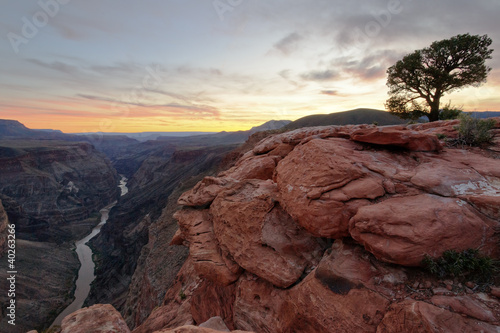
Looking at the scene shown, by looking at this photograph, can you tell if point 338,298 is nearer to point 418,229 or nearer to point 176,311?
point 418,229

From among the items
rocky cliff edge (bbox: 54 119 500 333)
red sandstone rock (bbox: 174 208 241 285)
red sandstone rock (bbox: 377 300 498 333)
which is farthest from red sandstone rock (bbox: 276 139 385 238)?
red sandstone rock (bbox: 174 208 241 285)

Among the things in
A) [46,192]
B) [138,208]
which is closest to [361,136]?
[138,208]

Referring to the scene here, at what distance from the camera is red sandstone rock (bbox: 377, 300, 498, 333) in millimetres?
3686

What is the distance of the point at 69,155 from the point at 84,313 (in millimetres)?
126212

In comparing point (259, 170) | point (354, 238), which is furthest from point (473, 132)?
point (259, 170)

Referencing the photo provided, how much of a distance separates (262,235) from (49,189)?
95.8 meters

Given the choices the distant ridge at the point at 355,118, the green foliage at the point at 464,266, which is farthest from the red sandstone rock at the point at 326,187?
the distant ridge at the point at 355,118

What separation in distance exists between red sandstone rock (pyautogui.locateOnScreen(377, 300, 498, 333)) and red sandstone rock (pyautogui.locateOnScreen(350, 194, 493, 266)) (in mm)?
838

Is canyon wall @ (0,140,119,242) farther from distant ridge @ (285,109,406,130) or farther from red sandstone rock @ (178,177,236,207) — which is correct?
distant ridge @ (285,109,406,130)

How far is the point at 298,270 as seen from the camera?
627 centimetres

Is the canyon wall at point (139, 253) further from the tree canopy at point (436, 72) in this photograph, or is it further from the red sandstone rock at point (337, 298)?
the tree canopy at point (436, 72)

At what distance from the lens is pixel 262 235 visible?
7.20 meters

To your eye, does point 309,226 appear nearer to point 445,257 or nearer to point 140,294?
point 445,257

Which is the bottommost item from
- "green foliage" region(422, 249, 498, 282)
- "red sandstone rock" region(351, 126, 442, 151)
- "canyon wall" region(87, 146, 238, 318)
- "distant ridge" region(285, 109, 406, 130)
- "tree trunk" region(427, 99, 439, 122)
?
"canyon wall" region(87, 146, 238, 318)
